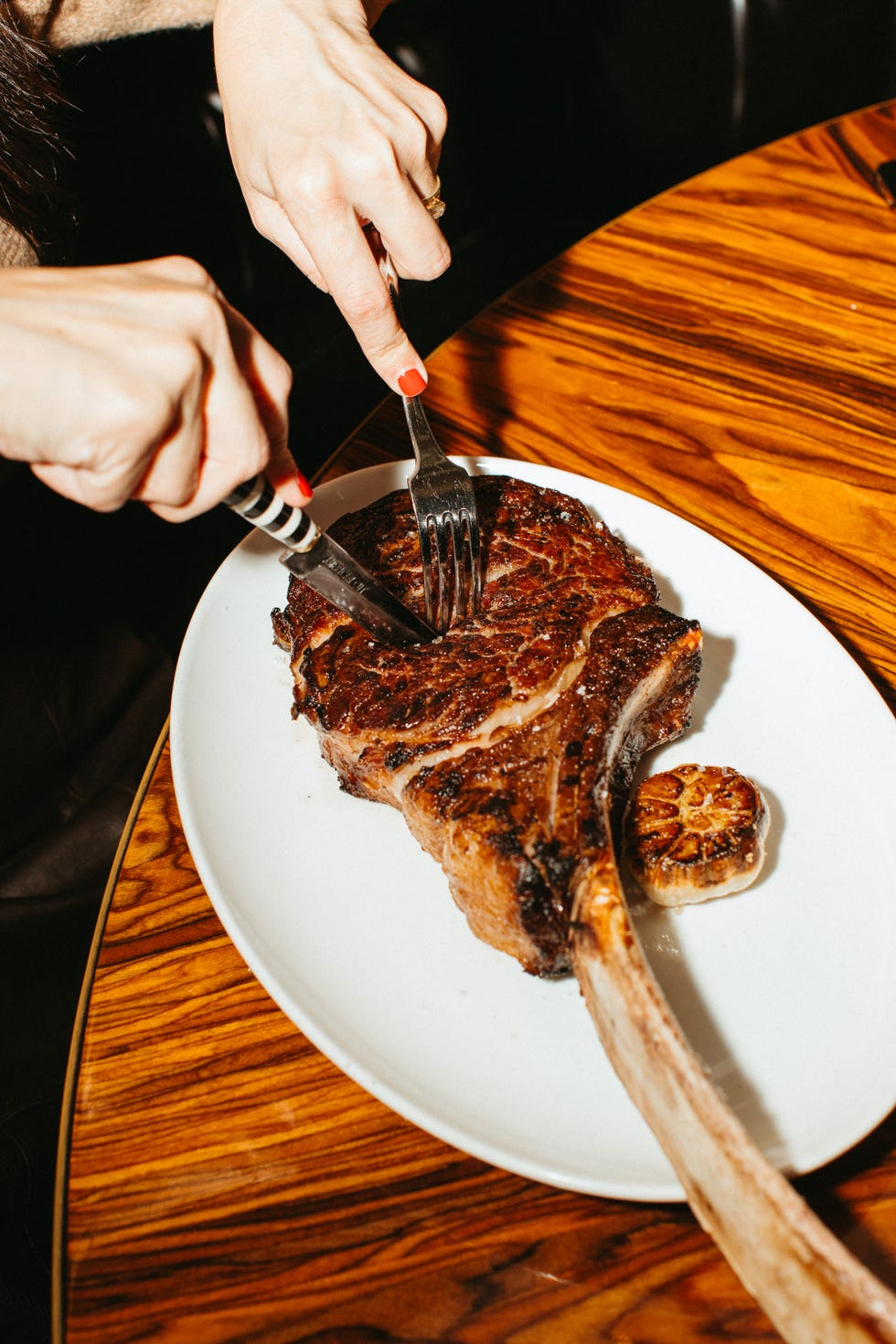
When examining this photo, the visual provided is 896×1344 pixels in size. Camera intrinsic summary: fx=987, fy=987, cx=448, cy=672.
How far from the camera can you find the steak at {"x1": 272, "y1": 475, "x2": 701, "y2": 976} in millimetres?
1275

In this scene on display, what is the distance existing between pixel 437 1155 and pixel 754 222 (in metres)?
2.22

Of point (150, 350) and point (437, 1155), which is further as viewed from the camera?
point (437, 1155)

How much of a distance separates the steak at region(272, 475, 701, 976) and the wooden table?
30 cm

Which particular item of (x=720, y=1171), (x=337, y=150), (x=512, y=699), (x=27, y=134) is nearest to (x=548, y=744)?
(x=512, y=699)

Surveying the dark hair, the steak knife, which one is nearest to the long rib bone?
the steak knife


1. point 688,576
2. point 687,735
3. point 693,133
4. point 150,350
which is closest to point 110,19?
point 150,350

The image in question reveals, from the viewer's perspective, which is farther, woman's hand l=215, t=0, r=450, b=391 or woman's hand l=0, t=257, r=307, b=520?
woman's hand l=215, t=0, r=450, b=391

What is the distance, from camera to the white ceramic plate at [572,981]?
117 cm

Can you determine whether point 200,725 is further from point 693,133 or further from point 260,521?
point 693,133

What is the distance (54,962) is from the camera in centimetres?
204

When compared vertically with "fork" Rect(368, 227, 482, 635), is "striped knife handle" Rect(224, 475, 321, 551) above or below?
above

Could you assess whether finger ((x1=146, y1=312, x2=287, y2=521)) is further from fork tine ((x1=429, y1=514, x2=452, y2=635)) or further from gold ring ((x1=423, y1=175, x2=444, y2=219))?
gold ring ((x1=423, y1=175, x2=444, y2=219))

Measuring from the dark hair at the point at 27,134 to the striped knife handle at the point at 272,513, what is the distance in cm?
122

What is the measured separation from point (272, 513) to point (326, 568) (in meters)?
0.15
